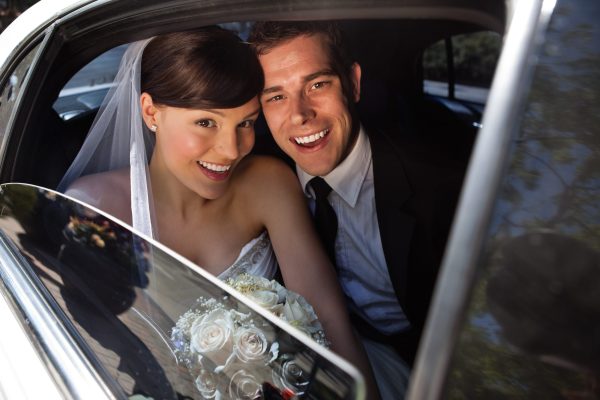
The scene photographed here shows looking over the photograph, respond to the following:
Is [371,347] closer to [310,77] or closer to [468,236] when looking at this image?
[310,77]

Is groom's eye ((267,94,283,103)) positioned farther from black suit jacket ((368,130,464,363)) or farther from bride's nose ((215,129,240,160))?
black suit jacket ((368,130,464,363))

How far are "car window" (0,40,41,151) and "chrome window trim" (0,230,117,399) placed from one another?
0.44 m

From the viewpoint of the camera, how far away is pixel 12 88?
1983 mm

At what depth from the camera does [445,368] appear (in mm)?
715

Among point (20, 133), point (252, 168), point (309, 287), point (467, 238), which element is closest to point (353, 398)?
point (467, 238)

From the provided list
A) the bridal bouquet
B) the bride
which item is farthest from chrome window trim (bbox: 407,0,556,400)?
the bride

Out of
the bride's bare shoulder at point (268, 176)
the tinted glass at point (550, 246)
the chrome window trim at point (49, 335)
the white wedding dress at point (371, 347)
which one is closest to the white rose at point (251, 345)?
the chrome window trim at point (49, 335)

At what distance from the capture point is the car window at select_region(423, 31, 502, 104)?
149cm

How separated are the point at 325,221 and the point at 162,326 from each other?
0.93 meters

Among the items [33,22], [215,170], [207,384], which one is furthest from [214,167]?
[207,384]

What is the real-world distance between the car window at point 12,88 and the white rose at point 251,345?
131 cm

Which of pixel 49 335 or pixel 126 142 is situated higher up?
pixel 126 142

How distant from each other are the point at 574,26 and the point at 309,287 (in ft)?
4.41

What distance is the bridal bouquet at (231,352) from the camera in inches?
40.9
